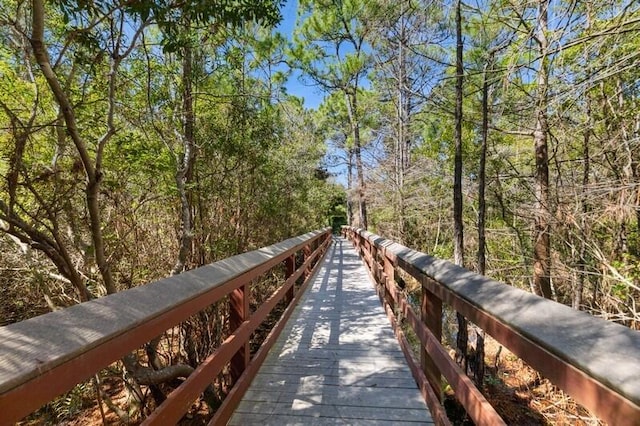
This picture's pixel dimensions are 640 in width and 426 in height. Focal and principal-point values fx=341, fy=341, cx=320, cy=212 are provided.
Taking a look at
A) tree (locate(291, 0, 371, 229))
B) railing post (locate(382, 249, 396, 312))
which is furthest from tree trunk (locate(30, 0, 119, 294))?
tree (locate(291, 0, 371, 229))

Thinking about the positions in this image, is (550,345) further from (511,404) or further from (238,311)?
(511,404)

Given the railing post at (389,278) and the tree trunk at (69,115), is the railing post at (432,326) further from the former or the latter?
the tree trunk at (69,115)

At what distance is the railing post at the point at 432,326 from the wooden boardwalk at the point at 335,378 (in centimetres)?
15

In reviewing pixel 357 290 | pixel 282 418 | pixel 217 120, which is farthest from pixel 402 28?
pixel 282 418

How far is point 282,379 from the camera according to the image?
2471 millimetres

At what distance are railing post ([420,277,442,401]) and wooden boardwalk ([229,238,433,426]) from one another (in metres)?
0.15

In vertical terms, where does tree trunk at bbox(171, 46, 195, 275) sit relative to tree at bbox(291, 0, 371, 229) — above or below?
below

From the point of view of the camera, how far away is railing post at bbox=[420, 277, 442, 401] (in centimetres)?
209

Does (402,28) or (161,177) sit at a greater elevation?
(402,28)

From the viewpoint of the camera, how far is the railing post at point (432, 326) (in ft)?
6.87

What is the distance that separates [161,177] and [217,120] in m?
1.16

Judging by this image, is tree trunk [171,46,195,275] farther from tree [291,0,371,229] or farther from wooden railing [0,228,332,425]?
tree [291,0,371,229]

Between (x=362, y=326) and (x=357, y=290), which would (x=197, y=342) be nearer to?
(x=362, y=326)

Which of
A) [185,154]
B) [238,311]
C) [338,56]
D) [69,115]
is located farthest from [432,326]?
[338,56]
